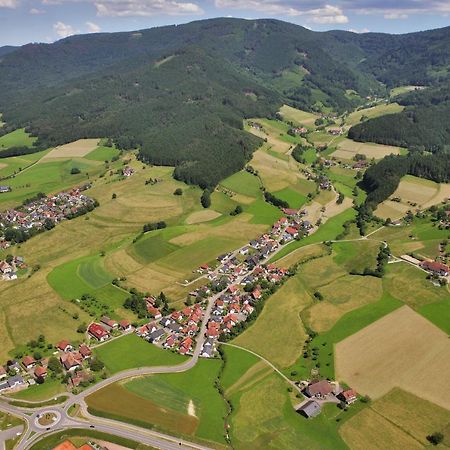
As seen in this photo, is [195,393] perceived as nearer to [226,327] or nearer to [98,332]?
[226,327]

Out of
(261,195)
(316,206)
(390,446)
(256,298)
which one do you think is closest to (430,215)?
(316,206)

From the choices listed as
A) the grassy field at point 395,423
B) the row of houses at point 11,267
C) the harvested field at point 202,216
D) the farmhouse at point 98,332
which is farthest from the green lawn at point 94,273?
the grassy field at point 395,423

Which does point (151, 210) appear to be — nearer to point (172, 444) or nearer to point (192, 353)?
point (192, 353)

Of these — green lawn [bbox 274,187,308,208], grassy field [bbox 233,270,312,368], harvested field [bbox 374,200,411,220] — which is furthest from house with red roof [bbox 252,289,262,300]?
harvested field [bbox 374,200,411,220]

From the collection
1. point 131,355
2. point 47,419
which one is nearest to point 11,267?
point 131,355

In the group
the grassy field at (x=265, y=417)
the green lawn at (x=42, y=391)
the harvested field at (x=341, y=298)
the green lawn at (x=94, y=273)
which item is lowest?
the grassy field at (x=265, y=417)

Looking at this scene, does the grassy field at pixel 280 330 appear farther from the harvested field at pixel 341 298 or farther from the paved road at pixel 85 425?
the paved road at pixel 85 425

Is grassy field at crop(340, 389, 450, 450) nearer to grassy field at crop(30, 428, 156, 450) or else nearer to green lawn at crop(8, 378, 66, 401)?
grassy field at crop(30, 428, 156, 450)
